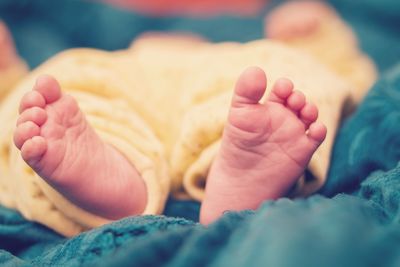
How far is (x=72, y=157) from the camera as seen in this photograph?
53 centimetres

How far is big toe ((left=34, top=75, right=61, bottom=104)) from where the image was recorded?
0.54 meters

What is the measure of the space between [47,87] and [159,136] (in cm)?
23

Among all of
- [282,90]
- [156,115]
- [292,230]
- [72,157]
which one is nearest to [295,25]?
[156,115]

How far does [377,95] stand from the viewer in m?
0.69

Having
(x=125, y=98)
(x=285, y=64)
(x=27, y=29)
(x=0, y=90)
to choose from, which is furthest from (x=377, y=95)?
(x=27, y=29)

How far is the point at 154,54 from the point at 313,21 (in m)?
0.44

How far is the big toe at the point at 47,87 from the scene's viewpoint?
0.54 m

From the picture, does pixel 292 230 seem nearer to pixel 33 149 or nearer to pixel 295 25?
pixel 33 149

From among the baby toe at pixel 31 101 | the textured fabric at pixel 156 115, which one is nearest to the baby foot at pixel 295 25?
the textured fabric at pixel 156 115

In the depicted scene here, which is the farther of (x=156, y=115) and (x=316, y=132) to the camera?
(x=156, y=115)

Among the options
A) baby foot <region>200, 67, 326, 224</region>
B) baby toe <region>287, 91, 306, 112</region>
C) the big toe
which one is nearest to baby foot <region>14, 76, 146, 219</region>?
the big toe

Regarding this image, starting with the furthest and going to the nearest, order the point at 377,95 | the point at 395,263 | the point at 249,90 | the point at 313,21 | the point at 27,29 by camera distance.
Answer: the point at 27,29 < the point at 313,21 < the point at 377,95 < the point at 249,90 < the point at 395,263

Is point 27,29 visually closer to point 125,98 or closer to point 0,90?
point 0,90

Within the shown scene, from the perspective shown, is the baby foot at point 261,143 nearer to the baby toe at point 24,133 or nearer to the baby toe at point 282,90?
the baby toe at point 282,90
